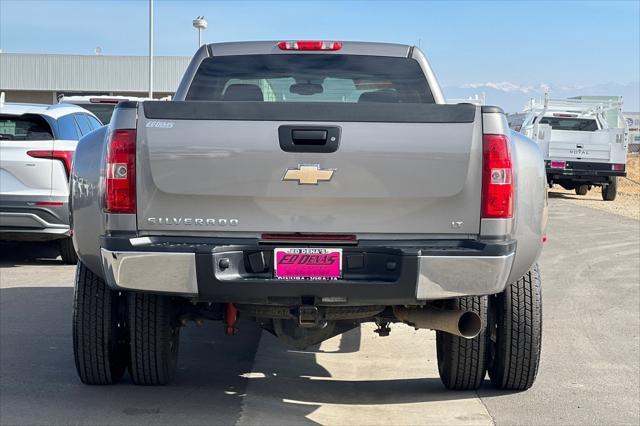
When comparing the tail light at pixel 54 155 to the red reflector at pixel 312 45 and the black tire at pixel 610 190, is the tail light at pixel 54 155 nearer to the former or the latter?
the red reflector at pixel 312 45

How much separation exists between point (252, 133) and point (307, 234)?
1.76 ft

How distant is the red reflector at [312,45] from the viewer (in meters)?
5.66

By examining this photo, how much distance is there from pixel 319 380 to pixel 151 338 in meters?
1.17

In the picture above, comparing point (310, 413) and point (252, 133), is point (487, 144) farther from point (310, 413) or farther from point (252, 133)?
point (310, 413)

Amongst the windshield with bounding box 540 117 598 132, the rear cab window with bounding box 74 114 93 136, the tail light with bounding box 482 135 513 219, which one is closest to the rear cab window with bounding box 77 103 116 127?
the rear cab window with bounding box 74 114 93 136

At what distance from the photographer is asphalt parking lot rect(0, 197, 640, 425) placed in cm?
493

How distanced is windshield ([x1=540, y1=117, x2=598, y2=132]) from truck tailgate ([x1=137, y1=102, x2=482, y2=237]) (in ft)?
68.8

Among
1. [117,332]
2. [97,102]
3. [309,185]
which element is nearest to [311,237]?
[309,185]

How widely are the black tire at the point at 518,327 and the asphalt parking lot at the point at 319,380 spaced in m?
0.21

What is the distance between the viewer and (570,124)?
80.8 feet

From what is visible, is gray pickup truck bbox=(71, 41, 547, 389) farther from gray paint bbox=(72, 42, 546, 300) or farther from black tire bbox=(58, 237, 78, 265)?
black tire bbox=(58, 237, 78, 265)

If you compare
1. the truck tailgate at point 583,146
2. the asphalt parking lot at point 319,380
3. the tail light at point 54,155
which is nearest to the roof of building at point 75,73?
the truck tailgate at point 583,146

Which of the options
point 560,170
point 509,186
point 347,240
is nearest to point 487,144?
point 509,186

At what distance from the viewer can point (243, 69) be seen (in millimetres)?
5906
